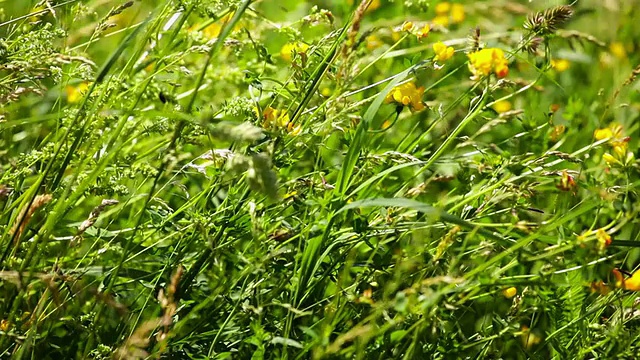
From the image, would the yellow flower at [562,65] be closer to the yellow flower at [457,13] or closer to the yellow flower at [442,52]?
the yellow flower at [457,13]

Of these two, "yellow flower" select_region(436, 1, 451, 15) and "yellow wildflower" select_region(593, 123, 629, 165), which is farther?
"yellow flower" select_region(436, 1, 451, 15)

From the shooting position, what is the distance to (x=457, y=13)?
148 inches

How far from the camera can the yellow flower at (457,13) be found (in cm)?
374

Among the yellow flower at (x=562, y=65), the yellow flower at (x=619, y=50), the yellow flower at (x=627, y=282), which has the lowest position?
the yellow flower at (x=562, y=65)

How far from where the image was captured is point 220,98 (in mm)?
2799

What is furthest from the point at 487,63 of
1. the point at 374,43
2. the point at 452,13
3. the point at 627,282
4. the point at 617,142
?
the point at 452,13

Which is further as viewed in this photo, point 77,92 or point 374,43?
point 374,43

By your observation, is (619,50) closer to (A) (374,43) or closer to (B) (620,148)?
(A) (374,43)

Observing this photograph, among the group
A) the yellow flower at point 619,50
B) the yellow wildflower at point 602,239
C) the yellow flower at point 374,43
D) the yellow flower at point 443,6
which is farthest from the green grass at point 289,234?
the yellow flower at point 619,50

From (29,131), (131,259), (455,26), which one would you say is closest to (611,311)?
(131,259)

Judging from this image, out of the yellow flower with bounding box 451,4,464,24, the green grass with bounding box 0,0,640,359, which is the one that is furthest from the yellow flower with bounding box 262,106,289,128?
the yellow flower with bounding box 451,4,464,24

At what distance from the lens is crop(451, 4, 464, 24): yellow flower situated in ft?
12.3

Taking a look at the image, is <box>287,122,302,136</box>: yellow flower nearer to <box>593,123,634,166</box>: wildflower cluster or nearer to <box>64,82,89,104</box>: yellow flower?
<box>64,82,89,104</box>: yellow flower

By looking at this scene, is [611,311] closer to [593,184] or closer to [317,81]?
[593,184]
